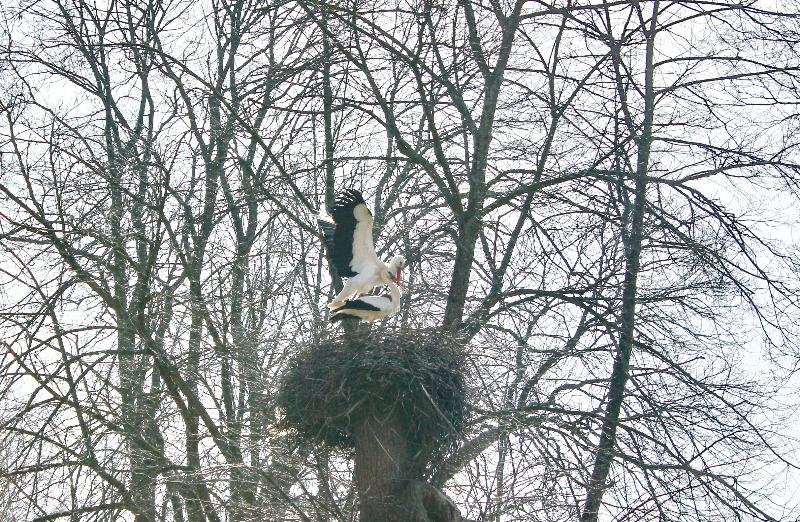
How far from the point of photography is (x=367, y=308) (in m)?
9.28

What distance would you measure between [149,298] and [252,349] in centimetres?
119

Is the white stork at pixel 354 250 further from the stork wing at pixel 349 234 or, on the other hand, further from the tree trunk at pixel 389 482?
the tree trunk at pixel 389 482

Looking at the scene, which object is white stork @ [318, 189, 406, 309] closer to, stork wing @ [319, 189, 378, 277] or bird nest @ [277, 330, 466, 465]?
stork wing @ [319, 189, 378, 277]

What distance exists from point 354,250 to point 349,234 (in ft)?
0.41

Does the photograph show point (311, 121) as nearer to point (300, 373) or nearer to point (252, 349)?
point (252, 349)

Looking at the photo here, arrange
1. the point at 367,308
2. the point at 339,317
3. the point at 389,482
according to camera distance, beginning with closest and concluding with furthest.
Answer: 1. the point at 389,482
2. the point at 367,308
3. the point at 339,317

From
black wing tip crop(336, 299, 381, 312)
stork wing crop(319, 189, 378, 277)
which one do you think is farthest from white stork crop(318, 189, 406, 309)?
black wing tip crop(336, 299, 381, 312)

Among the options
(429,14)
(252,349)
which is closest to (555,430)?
(252,349)

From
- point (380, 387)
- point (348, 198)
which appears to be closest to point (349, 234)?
point (348, 198)

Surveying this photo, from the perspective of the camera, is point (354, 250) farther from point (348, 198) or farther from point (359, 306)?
point (359, 306)

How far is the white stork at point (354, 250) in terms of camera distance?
952 cm

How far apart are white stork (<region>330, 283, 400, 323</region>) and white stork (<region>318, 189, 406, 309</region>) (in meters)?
0.09

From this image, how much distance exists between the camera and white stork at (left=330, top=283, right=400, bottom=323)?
9.30 meters

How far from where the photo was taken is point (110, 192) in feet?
35.4
